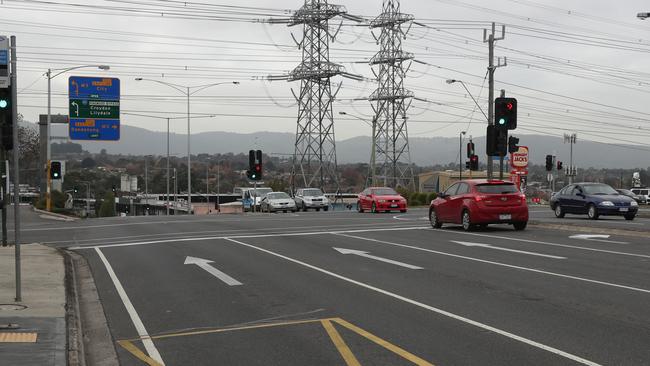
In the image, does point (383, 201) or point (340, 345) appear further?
point (383, 201)

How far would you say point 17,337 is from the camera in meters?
7.95

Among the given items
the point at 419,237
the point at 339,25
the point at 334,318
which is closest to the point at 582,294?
the point at 334,318

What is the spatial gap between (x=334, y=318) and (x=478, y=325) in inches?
69.6

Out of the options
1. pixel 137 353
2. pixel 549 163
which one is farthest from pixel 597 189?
pixel 549 163

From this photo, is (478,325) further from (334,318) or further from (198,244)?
(198,244)

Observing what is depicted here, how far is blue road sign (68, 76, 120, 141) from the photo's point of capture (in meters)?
39.4

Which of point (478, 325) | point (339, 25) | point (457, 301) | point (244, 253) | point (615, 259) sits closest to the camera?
point (478, 325)

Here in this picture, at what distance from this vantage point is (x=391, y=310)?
955cm

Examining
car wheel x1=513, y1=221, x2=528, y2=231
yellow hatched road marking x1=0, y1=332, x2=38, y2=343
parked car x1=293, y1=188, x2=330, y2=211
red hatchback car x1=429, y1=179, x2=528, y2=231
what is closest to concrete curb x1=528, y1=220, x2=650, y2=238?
car wheel x1=513, y1=221, x2=528, y2=231

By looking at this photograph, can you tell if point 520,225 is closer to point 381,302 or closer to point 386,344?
point 381,302

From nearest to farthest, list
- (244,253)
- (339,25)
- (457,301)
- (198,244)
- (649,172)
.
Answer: (457,301)
(244,253)
(198,244)
(339,25)
(649,172)

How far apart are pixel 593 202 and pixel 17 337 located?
82.0 ft

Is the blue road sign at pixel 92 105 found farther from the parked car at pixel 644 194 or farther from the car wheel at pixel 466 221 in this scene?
the parked car at pixel 644 194

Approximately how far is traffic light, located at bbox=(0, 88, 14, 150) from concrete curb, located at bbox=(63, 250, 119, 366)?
8.12 feet
